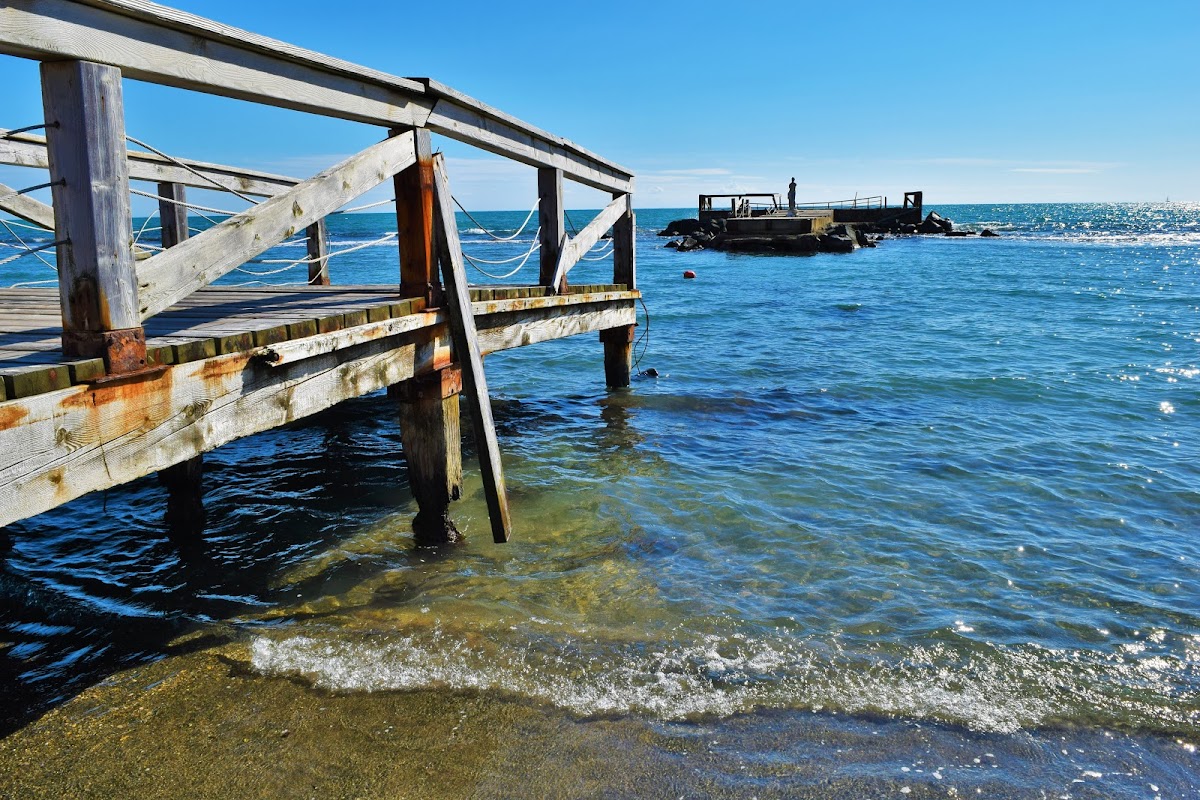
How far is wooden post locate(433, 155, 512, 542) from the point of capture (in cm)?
485

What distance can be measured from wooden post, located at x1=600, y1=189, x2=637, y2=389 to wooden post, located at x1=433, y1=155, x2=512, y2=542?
4.48 metres

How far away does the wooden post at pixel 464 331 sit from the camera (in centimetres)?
485

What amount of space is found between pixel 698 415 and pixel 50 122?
306 inches

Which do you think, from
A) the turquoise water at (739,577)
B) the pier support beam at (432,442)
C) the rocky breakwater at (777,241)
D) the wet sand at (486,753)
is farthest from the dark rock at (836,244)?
the wet sand at (486,753)

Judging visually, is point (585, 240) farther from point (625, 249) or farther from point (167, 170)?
point (167, 170)

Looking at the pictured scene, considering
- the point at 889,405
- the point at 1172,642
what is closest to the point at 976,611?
the point at 1172,642

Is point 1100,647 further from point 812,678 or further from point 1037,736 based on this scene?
point 812,678

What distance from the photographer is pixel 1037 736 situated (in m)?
3.62

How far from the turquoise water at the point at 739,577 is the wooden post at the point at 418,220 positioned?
1812 mm

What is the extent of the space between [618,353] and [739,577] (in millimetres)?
5530

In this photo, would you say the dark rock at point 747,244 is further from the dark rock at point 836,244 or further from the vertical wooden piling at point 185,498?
the vertical wooden piling at point 185,498

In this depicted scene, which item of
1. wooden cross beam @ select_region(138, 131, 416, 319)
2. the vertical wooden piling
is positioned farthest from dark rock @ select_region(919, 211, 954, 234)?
wooden cross beam @ select_region(138, 131, 416, 319)

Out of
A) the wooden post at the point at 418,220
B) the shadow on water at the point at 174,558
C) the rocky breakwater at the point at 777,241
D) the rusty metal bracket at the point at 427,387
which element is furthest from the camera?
the rocky breakwater at the point at 777,241

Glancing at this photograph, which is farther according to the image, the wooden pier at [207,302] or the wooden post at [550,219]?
the wooden post at [550,219]
